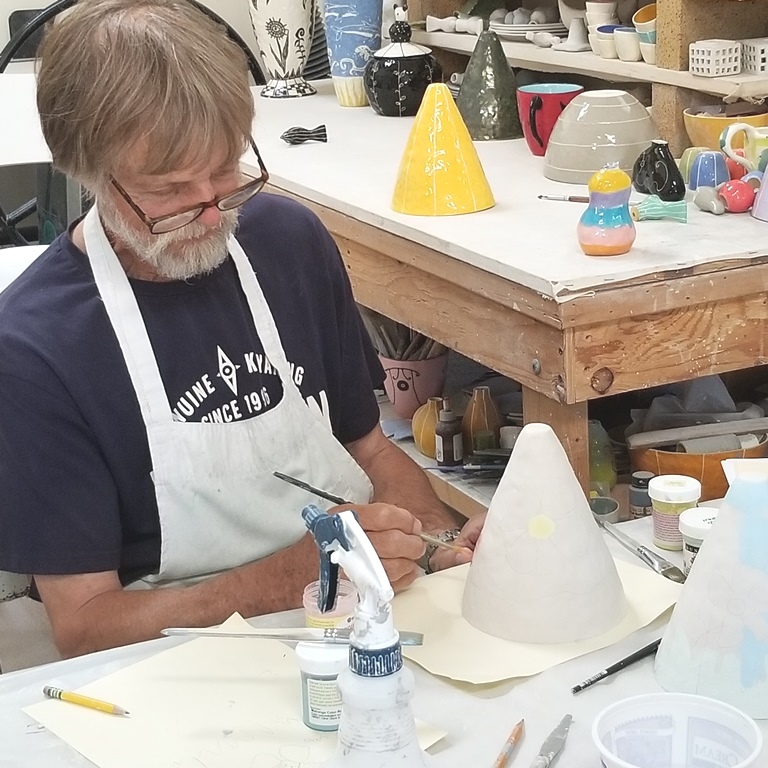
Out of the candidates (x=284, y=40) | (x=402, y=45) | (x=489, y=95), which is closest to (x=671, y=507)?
(x=489, y=95)

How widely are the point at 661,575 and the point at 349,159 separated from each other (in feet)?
4.13

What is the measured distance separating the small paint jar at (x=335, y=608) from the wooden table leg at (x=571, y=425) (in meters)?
0.55

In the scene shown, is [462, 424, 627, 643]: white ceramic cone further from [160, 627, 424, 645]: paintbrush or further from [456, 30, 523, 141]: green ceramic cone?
[456, 30, 523, 141]: green ceramic cone

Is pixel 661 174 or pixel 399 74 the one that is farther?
pixel 399 74

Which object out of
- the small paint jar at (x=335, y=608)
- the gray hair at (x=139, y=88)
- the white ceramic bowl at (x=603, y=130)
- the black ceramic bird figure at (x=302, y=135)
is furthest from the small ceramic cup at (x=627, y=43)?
the small paint jar at (x=335, y=608)

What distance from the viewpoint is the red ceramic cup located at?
81.5 inches

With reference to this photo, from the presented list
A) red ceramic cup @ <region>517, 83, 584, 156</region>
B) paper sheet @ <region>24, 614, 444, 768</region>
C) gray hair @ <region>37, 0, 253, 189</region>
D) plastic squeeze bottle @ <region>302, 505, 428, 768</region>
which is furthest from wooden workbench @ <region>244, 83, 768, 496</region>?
plastic squeeze bottle @ <region>302, 505, 428, 768</region>

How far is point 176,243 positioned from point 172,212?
0.03 meters

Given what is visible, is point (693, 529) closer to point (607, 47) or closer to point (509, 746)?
point (509, 746)

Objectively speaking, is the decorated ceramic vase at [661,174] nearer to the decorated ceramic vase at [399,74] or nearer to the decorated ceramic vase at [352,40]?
the decorated ceramic vase at [399,74]

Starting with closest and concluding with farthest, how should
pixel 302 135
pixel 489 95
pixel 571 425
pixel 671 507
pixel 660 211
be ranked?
pixel 671 507
pixel 571 425
pixel 660 211
pixel 489 95
pixel 302 135

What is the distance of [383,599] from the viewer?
794 millimetres

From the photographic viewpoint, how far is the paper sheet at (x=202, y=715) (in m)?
0.93

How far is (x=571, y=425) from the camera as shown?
5.10ft
